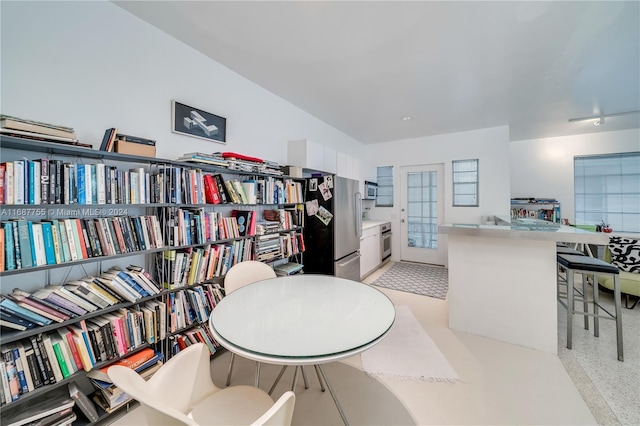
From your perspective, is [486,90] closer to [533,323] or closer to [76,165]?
[533,323]

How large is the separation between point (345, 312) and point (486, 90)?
329 cm

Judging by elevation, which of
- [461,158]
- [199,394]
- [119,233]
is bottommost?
[199,394]

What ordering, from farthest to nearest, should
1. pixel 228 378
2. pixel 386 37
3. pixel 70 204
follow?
pixel 386 37
pixel 228 378
pixel 70 204

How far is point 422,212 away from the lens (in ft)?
17.6

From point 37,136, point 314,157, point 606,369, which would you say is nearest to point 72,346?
point 37,136

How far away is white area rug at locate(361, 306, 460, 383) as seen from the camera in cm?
196

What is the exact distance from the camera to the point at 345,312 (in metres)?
1.37

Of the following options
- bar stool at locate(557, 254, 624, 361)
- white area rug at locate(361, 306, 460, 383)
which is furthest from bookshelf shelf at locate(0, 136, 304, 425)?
bar stool at locate(557, 254, 624, 361)

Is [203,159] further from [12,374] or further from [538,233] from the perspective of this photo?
[538,233]

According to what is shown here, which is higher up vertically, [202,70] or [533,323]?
[202,70]

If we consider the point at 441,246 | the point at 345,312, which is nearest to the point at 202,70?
the point at 345,312

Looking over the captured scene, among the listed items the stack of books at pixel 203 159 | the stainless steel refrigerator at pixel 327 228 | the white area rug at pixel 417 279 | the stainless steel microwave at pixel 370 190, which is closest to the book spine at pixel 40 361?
the stack of books at pixel 203 159

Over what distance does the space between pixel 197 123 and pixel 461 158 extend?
15.5 feet

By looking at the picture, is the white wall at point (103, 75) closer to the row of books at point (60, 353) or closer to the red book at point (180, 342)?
the row of books at point (60, 353)
